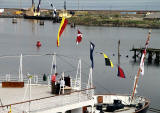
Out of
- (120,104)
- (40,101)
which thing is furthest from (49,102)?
(120,104)

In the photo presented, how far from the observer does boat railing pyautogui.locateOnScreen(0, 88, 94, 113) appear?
75.8ft

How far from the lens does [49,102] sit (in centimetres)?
2477

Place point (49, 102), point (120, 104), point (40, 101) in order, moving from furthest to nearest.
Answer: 1. point (120, 104)
2. point (49, 102)
3. point (40, 101)

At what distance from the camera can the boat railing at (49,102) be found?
23.1m

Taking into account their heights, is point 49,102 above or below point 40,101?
below

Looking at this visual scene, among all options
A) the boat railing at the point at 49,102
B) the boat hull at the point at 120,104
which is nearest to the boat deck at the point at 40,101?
the boat railing at the point at 49,102

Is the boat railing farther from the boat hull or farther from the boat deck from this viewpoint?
the boat hull

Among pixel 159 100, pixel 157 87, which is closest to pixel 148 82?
pixel 157 87

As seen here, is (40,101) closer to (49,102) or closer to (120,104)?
(49,102)

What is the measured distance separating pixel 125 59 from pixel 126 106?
57.1 meters

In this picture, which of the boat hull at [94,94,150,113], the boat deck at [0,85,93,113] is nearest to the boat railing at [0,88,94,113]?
the boat deck at [0,85,93,113]

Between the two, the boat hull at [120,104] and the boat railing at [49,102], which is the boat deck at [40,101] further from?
the boat hull at [120,104]

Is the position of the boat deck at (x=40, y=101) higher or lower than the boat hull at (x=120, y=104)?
higher

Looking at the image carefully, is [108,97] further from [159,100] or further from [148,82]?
[148,82]
